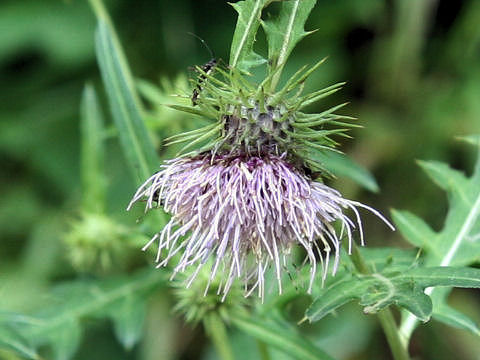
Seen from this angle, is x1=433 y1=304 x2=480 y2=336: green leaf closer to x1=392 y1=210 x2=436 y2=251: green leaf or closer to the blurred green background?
x1=392 y1=210 x2=436 y2=251: green leaf

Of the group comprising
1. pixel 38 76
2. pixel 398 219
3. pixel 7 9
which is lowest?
pixel 398 219

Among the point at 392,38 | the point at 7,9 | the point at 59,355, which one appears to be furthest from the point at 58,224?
the point at 392,38

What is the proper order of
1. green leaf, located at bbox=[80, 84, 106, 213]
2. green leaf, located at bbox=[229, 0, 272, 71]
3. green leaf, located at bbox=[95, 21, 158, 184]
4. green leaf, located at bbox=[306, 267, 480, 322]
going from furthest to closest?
green leaf, located at bbox=[80, 84, 106, 213] < green leaf, located at bbox=[95, 21, 158, 184] < green leaf, located at bbox=[229, 0, 272, 71] < green leaf, located at bbox=[306, 267, 480, 322]

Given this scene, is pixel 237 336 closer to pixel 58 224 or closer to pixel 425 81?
pixel 58 224

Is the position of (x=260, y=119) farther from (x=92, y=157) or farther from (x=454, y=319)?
(x=92, y=157)

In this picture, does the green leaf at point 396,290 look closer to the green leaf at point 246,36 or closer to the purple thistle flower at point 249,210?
the purple thistle flower at point 249,210

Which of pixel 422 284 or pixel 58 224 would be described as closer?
A: pixel 422 284

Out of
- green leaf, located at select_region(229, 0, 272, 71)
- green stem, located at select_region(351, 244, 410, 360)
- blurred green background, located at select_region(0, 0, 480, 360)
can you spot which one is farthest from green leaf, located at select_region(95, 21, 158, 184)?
blurred green background, located at select_region(0, 0, 480, 360)
